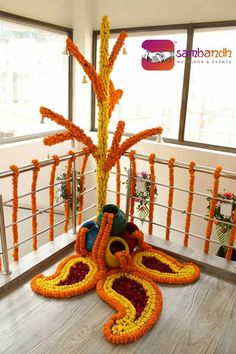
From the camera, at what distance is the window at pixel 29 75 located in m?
3.16

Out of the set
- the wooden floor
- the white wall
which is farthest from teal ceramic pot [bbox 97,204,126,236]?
the white wall

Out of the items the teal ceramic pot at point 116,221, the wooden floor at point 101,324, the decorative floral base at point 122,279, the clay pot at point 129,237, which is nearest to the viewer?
the wooden floor at point 101,324

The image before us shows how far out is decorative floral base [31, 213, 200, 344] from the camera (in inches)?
58.4

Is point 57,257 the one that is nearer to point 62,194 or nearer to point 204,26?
point 62,194

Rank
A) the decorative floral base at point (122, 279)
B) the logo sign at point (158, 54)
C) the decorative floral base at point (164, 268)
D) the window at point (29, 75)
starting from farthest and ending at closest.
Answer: the logo sign at point (158, 54) < the window at point (29, 75) < the decorative floral base at point (164, 268) < the decorative floral base at point (122, 279)

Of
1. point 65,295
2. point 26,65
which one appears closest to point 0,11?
point 26,65

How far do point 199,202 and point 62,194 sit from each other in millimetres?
1509

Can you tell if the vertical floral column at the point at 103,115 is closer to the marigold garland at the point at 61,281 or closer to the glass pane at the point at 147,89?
the marigold garland at the point at 61,281

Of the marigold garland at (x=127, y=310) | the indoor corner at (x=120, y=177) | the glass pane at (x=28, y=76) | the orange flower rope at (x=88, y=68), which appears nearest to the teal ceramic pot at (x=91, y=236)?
the indoor corner at (x=120, y=177)

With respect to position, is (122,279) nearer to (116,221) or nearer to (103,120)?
(116,221)

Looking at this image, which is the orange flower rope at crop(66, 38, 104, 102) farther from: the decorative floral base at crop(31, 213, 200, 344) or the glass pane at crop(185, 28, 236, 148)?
the glass pane at crop(185, 28, 236, 148)

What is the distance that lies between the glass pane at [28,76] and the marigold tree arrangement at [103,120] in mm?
1480

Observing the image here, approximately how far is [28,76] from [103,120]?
185 centimetres

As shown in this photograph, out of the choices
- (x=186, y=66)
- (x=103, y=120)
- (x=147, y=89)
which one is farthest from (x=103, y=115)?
(x=147, y=89)
